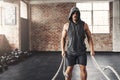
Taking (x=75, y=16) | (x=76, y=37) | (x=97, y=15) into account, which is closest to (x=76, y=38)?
(x=76, y=37)

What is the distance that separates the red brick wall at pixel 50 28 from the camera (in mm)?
13141

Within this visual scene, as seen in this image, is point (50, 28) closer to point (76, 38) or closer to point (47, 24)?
point (47, 24)

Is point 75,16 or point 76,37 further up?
point 75,16

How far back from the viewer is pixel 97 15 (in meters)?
13.1

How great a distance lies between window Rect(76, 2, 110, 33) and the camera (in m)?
13.1

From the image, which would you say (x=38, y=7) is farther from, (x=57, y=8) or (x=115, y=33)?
(x=115, y=33)

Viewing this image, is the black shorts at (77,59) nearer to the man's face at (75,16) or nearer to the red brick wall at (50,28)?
the man's face at (75,16)

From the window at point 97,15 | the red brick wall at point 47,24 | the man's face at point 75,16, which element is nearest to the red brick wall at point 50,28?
the red brick wall at point 47,24

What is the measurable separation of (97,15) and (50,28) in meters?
2.71

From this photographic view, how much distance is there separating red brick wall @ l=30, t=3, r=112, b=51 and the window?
16.1 inches

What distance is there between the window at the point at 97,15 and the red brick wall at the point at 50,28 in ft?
1.34

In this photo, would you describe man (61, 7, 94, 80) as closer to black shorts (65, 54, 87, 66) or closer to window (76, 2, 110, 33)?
black shorts (65, 54, 87, 66)

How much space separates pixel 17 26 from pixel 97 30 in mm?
4539

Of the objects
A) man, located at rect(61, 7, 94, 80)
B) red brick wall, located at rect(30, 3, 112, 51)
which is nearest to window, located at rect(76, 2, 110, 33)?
red brick wall, located at rect(30, 3, 112, 51)
